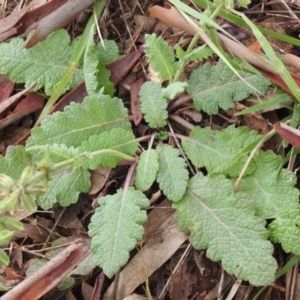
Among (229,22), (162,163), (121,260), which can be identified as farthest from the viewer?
(229,22)

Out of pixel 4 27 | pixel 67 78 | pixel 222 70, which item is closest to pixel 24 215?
pixel 67 78

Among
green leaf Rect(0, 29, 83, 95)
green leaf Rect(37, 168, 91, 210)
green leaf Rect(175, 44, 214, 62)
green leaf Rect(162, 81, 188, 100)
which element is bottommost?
green leaf Rect(37, 168, 91, 210)

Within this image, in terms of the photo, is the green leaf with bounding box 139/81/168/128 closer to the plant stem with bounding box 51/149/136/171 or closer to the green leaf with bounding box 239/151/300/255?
the plant stem with bounding box 51/149/136/171

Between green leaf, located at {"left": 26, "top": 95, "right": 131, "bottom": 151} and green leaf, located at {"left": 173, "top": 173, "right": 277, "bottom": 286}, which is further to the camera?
green leaf, located at {"left": 26, "top": 95, "right": 131, "bottom": 151}

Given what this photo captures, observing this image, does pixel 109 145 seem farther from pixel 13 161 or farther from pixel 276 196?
pixel 276 196

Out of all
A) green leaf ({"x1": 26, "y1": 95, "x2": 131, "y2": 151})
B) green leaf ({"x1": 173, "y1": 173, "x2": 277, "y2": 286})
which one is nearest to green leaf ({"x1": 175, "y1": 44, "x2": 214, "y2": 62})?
green leaf ({"x1": 26, "y1": 95, "x2": 131, "y2": 151})

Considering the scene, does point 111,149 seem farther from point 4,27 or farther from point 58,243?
point 4,27

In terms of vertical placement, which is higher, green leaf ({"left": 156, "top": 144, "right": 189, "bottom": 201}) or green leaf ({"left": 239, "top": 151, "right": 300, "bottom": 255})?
green leaf ({"left": 156, "top": 144, "right": 189, "bottom": 201})
